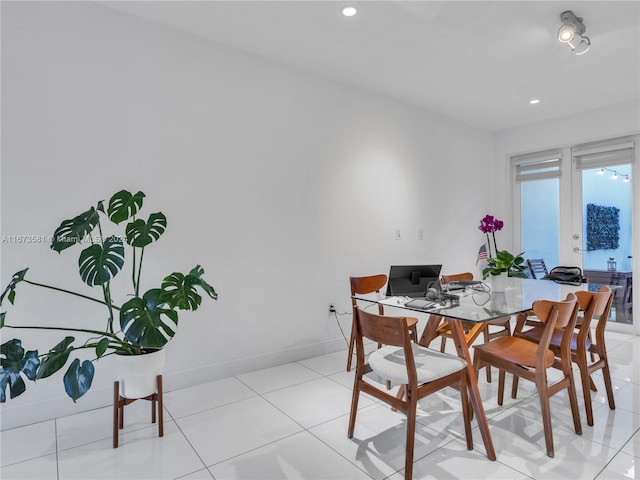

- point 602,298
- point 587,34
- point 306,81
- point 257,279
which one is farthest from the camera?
point 306,81

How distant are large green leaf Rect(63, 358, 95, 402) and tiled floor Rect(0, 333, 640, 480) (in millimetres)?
449

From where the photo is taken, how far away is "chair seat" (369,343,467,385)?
5.78 ft

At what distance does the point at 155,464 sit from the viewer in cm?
181

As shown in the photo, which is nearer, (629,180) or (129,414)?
(129,414)

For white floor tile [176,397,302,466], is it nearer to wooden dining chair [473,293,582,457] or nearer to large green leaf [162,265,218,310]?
large green leaf [162,265,218,310]

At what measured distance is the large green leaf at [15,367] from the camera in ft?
5.50

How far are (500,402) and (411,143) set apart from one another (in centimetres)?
288

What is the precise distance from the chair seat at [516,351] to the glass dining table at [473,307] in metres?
0.14

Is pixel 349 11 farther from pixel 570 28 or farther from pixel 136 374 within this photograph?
pixel 136 374

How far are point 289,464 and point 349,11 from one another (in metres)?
2.76

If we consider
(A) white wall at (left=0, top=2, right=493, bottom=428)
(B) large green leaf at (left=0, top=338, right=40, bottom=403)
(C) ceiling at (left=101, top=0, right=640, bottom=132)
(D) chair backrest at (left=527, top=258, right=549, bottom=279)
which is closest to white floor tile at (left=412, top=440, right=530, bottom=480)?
(A) white wall at (left=0, top=2, right=493, bottom=428)

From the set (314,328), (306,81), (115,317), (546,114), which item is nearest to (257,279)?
(314,328)

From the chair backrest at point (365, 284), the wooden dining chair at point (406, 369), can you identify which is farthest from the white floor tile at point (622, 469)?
the chair backrest at point (365, 284)

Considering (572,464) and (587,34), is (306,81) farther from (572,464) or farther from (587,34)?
(572,464)
